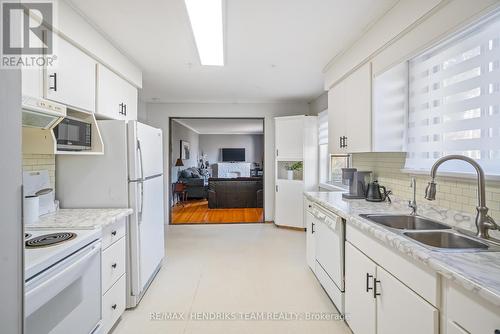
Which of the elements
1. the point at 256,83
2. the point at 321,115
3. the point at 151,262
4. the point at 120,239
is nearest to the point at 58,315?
the point at 120,239

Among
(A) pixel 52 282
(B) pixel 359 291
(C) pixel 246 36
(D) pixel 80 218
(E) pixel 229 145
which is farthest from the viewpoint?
(E) pixel 229 145

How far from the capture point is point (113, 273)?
6.46 ft

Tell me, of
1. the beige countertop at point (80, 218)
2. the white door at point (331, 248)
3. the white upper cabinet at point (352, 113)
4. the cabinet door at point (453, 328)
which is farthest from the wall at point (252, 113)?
the cabinet door at point (453, 328)

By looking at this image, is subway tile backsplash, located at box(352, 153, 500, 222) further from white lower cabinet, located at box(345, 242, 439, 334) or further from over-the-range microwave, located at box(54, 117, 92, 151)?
over-the-range microwave, located at box(54, 117, 92, 151)

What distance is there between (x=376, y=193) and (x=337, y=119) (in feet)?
3.02

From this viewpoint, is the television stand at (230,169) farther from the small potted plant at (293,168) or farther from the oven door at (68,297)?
the oven door at (68,297)

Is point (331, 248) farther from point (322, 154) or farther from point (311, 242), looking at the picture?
point (322, 154)

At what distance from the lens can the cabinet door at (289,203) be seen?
15.4 feet

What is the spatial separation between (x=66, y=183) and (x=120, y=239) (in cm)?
69

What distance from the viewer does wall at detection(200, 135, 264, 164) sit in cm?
1153

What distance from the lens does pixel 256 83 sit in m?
3.90

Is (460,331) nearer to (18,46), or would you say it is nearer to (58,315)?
(58,315)

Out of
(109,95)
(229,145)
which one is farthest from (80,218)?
(229,145)

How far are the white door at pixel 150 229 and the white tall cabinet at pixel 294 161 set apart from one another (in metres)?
2.46
